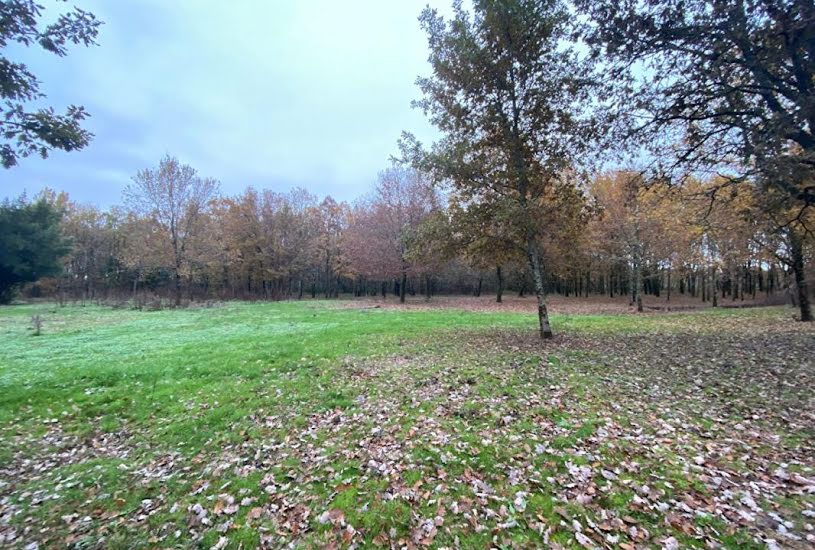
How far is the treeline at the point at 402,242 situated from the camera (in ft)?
43.7

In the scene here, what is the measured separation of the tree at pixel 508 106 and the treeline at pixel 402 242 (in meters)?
1.09

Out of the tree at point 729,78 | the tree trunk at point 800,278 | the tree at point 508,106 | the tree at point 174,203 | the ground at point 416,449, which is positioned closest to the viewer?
the ground at point 416,449

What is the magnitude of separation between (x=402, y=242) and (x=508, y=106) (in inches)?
243

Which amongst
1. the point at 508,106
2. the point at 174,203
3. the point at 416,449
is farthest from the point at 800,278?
the point at 174,203

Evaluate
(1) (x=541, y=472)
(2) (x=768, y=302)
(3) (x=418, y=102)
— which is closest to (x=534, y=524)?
(1) (x=541, y=472)

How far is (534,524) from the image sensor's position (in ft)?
11.7

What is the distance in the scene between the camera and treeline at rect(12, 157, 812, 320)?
524 inches

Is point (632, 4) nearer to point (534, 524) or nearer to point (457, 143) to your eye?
point (457, 143)

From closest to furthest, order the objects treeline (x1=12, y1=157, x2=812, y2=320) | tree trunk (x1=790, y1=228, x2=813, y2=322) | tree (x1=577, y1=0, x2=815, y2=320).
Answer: tree (x1=577, y1=0, x2=815, y2=320)
treeline (x1=12, y1=157, x2=812, y2=320)
tree trunk (x1=790, y1=228, x2=813, y2=322)

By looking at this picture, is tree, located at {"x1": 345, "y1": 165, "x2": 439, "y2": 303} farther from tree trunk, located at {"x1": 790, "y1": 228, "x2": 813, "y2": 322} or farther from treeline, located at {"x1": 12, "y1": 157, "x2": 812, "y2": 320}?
tree trunk, located at {"x1": 790, "y1": 228, "x2": 813, "y2": 322}

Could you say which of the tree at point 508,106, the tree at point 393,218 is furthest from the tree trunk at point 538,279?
the tree at point 393,218

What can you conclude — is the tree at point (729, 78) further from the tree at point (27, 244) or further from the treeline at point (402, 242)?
the tree at point (27, 244)

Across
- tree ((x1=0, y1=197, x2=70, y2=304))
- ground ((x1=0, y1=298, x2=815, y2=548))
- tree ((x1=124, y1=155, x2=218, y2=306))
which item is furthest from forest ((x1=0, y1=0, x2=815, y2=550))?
tree ((x1=0, y1=197, x2=70, y2=304))

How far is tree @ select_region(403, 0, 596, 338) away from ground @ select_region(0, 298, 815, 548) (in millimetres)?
5829
